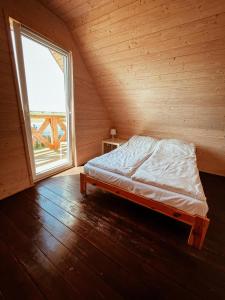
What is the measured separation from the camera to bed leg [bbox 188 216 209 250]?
129 centimetres

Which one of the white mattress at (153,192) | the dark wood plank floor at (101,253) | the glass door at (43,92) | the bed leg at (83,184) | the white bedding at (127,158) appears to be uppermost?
the glass door at (43,92)

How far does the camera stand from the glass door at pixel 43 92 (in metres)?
1.99

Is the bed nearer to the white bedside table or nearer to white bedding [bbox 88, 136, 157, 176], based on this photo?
white bedding [bbox 88, 136, 157, 176]

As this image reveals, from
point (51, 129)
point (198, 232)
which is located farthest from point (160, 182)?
point (51, 129)

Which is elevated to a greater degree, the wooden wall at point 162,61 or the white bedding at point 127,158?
the wooden wall at point 162,61

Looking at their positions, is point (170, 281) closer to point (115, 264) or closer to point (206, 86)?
point (115, 264)

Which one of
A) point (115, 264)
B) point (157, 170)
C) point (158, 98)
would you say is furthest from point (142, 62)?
point (115, 264)

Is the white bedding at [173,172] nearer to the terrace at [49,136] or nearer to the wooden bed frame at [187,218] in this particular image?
the wooden bed frame at [187,218]

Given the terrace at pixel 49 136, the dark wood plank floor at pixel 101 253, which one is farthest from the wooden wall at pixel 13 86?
the terrace at pixel 49 136

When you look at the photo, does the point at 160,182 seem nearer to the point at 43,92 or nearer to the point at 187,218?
the point at 187,218

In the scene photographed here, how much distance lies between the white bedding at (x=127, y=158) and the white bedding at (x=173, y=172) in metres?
0.12

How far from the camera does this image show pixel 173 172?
1.79m

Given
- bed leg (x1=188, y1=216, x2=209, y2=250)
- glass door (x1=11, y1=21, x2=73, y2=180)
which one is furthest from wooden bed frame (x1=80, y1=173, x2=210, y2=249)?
glass door (x1=11, y1=21, x2=73, y2=180)

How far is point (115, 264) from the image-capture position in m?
1.21
